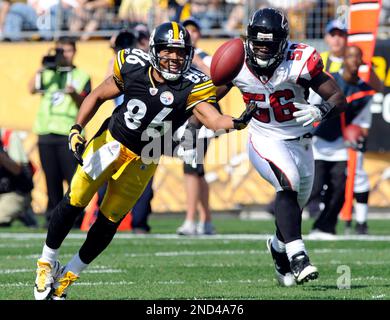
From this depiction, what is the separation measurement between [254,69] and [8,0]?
9.31 meters

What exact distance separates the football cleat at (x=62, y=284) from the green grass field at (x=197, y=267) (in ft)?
0.30

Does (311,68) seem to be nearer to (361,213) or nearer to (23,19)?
(361,213)

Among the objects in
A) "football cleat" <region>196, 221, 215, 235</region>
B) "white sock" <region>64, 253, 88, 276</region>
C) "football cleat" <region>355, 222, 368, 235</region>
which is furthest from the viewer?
"football cleat" <region>355, 222, 368, 235</region>

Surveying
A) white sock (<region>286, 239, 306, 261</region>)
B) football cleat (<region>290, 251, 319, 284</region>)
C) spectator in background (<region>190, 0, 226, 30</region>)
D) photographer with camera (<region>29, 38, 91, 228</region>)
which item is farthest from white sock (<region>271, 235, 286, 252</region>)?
spectator in background (<region>190, 0, 226, 30</region>)

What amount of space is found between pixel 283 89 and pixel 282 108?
0.12m

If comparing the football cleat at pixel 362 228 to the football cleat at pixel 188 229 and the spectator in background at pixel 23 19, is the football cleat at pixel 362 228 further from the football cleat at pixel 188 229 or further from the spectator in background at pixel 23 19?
the spectator in background at pixel 23 19

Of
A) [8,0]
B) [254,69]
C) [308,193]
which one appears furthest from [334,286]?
[8,0]

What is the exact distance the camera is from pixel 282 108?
7.14m

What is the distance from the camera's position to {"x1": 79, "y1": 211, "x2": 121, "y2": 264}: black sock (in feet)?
21.1

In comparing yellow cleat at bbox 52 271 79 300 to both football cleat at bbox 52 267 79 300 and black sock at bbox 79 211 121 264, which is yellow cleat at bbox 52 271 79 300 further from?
black sock at bbox 79 211 121 264

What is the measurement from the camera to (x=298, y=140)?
7.19m

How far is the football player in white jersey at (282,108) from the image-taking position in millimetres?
6895

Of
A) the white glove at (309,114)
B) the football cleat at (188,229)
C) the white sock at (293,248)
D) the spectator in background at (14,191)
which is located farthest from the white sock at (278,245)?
the spectator in background at (14,191)

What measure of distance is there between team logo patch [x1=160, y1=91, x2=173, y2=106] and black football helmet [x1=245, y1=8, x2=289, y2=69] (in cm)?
→ 80
